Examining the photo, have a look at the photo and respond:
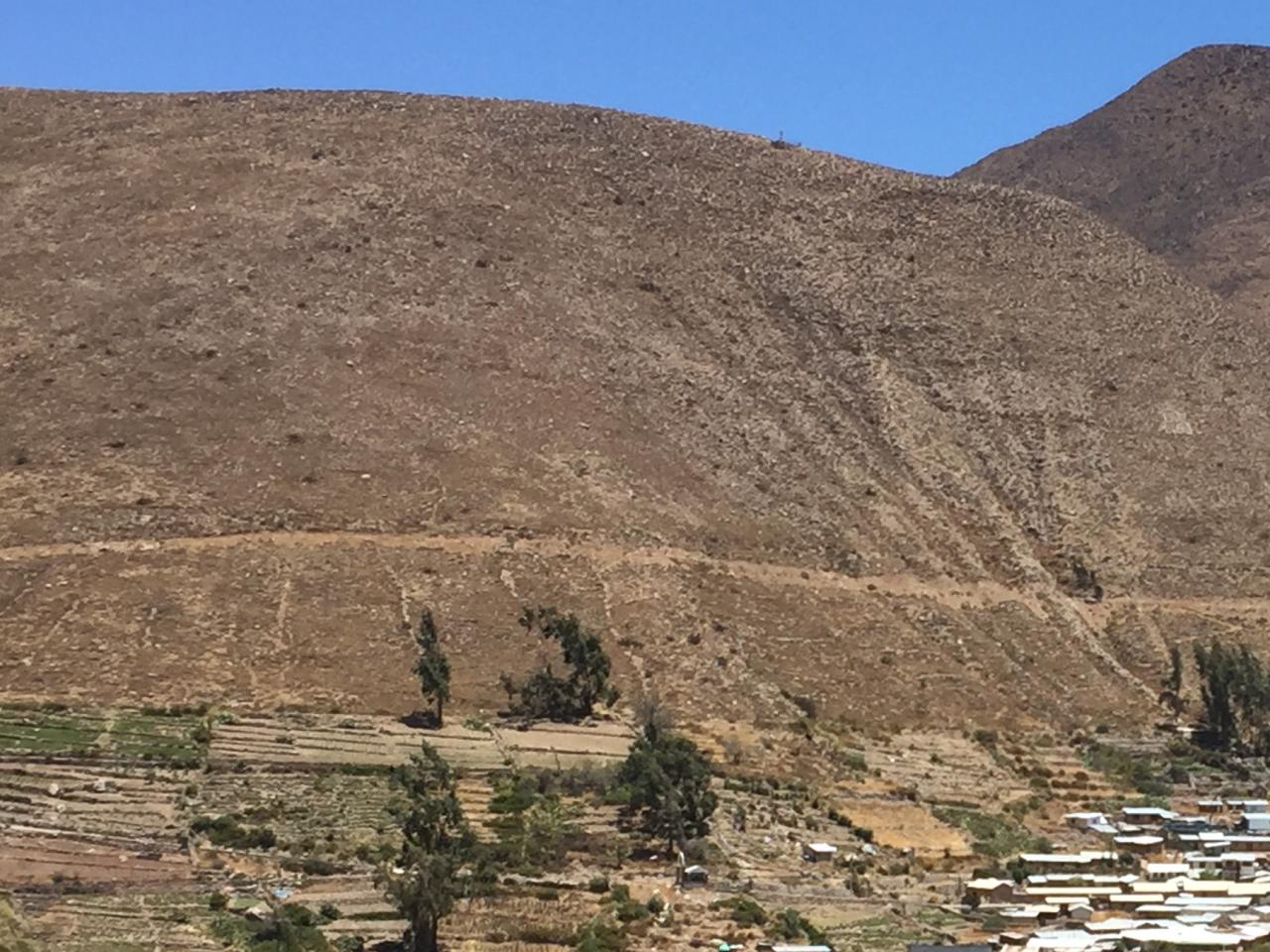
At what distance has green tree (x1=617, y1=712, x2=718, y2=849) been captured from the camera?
44.7 meters

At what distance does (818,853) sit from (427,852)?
1057 centimetres

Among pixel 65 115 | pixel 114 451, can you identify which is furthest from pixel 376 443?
pixel 65 115

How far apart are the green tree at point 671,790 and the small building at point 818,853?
223cm

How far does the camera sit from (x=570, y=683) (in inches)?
2116

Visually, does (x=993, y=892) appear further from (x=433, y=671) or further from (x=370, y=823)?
(x=433, y=671)

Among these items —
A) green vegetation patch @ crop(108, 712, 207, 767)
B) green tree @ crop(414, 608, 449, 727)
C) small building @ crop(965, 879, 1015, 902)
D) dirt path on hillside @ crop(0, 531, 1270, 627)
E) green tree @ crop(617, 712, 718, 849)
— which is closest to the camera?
small building @ crop(965, 879, 1015, 902)

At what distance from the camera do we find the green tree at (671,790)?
44.7 metres

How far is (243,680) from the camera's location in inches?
2085

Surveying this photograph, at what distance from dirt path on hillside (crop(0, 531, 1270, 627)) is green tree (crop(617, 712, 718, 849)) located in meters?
14.9

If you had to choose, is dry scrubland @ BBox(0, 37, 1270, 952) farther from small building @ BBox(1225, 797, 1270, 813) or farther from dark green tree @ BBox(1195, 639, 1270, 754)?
dark green tree @ BBox(1195, 639, 1270, 754)

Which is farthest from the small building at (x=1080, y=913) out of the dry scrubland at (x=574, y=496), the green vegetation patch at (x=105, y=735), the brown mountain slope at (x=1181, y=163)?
the brown mountain slope at (x=1181, y=163)

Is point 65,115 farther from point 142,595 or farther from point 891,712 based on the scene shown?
point 891,712

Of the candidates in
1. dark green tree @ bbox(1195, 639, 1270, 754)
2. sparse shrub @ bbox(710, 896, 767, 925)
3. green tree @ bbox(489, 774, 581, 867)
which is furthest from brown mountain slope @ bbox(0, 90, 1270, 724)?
sparse shrub @ bbox(710, 896, 767, 925)

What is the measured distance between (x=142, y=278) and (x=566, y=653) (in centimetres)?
2745
